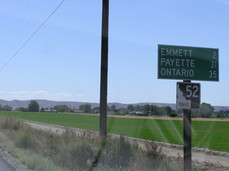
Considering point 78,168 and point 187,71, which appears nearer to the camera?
point 187,71

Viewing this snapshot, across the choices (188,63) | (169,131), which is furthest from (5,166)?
(169,131)

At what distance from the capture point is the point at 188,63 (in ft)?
29.1

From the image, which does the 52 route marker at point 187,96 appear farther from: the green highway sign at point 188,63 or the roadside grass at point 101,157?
the roadside grass at point 101,157

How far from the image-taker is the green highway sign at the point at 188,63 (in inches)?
344

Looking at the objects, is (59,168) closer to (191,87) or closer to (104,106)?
(104,106)

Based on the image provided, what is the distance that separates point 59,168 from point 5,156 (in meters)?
6.51

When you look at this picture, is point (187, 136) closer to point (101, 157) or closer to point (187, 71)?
point (187, 71)

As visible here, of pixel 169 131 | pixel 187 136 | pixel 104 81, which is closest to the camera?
pixel 187 136

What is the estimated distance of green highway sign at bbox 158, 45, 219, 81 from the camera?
8.74 m

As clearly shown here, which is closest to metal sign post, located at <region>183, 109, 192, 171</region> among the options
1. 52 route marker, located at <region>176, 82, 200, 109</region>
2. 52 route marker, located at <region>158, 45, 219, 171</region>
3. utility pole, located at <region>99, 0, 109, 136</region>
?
52 route marker, located at <region>158, 45, 219, 171</region>

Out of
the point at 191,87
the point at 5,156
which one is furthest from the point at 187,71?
the point at 5,156

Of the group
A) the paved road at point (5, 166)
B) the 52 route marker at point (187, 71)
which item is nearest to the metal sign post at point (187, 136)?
the 52 route marker at point (187, 71)

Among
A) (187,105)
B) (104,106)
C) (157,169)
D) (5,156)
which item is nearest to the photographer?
(187,105)

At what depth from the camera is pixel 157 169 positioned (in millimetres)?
11148
